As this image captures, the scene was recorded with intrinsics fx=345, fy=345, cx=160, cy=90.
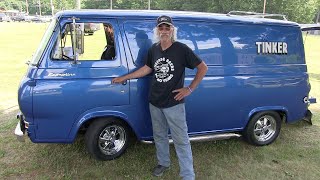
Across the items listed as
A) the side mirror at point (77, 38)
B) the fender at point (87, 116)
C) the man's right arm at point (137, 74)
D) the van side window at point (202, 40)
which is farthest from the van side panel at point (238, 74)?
the side mirror at point (77, 38)

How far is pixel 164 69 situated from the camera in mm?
4039

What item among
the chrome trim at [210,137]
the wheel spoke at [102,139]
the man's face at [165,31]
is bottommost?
the chrome trim at [210,137]

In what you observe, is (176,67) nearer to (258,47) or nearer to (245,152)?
(258,47)

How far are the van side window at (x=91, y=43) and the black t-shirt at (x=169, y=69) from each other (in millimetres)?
814

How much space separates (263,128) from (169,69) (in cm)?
259

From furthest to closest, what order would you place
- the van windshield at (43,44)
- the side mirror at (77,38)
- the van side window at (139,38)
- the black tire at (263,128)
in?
the black tire at (263,128), the van side window at (139,38), the van windshield at (43,44), the side mirror at (77,38)

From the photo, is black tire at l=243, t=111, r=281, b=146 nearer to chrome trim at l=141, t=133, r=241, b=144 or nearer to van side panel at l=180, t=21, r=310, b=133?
van side panel at l=180, t=21, r=310, b=133

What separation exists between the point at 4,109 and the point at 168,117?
4820 mm

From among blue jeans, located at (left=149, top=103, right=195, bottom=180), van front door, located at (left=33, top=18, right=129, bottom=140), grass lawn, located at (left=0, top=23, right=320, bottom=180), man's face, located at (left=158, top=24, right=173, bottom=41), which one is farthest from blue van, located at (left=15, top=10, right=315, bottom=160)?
man's face, located at (left=158, top=24, right=173, bottom=41)

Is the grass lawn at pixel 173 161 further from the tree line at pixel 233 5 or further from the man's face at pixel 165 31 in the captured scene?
the tree line at pixel 233 5

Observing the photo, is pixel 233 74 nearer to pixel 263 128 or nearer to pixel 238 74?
pixel 238 74

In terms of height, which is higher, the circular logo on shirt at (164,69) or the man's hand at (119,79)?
the circular logo on shirt at (164,69)

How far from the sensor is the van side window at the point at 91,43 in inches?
174

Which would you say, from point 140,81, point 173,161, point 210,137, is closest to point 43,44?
point 140,81
